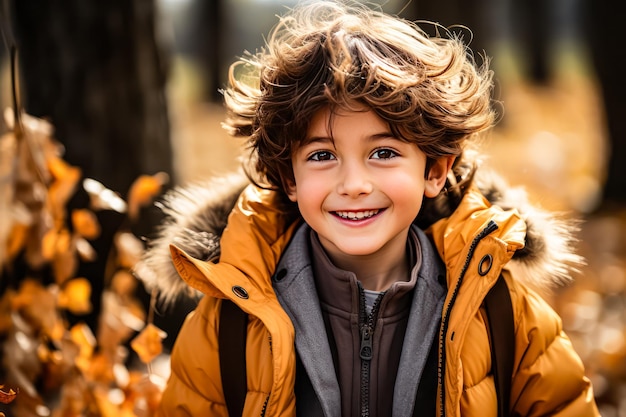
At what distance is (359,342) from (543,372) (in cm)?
61

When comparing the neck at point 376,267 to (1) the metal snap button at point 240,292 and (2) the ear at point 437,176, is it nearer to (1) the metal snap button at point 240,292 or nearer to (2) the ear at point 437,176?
(2) the ear at point 437,176

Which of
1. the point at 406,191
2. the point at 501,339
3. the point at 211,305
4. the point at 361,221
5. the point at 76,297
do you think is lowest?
the point at 76,297

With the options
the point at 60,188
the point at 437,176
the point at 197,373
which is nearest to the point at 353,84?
the point at 437,176

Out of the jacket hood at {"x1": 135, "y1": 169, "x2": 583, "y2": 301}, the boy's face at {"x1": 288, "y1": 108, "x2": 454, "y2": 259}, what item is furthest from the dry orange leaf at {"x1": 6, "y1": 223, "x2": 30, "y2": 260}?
the boy's face at {"x1": 288, "y1": 108, "x2": 454, "y2": 259}

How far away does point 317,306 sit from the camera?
8.20 ft

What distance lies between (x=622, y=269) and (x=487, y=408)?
11.5 ft

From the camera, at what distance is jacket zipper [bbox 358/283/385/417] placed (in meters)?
2.42

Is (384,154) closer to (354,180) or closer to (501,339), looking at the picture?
(354,180)

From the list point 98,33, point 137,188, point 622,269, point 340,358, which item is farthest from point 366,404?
point 622,269

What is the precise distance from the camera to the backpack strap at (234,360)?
2408 millimetres

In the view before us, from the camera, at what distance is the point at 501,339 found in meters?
2.38

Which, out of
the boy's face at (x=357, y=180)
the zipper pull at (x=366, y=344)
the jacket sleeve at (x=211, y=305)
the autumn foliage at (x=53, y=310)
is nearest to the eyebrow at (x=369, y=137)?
the boy's face at (x=357, y=180)

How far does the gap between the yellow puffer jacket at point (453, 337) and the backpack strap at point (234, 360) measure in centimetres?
3

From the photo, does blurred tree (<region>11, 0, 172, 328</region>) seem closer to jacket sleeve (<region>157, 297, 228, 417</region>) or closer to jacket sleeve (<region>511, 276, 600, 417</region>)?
jacket sleeve (<region>157, 297, 228, 417</region>)
